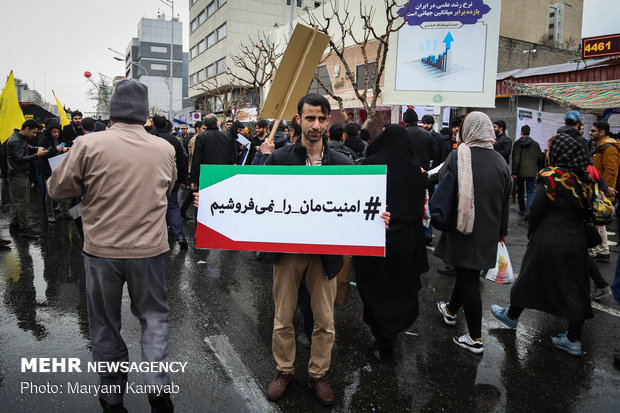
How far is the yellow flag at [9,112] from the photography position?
7324mm

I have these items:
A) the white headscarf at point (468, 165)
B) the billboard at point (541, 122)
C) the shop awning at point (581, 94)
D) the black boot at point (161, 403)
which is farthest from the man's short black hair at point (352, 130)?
the billboard at point (541, 122)

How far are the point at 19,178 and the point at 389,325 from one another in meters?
7.33

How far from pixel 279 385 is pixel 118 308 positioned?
46.6 inches

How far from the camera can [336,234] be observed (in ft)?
9.18

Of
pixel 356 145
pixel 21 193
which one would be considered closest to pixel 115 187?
pixel 356 145

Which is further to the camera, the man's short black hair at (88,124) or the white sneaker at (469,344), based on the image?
the man's short black hair at (88,124)

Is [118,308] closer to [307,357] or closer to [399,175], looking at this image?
[307,357]

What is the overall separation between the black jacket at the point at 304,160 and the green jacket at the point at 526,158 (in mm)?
8448

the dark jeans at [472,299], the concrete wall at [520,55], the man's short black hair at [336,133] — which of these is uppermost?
the concrete wall at [520,55]

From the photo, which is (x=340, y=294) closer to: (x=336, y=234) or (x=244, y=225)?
(x=336, y=234)

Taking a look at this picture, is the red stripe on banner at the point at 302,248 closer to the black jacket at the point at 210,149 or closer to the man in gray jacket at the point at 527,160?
the black jacket at the point at 210,149

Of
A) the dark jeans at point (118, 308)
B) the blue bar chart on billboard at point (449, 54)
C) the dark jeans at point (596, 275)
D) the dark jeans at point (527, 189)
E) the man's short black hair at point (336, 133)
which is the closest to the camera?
the dark jeans at point (118, 308)

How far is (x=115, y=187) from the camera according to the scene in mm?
2477

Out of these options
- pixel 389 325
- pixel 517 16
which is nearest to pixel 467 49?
pixel 389 325
